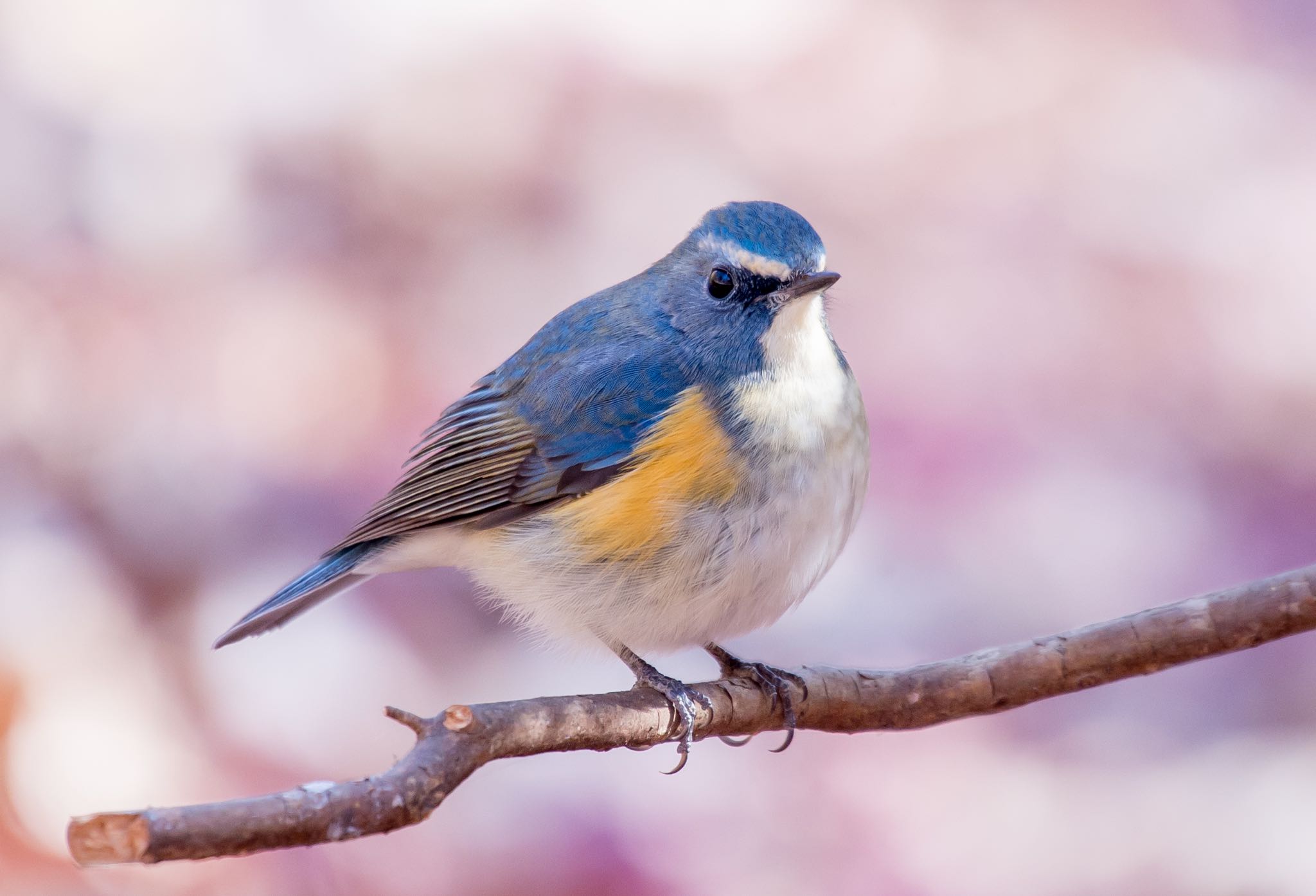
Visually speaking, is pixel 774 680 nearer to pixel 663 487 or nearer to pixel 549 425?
pixel 663 487

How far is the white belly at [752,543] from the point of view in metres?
2.02

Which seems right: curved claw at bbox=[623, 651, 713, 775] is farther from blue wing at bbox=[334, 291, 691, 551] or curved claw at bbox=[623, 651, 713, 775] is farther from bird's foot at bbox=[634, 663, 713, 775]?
blue wing at bbox=[334, 291, 691, 551]

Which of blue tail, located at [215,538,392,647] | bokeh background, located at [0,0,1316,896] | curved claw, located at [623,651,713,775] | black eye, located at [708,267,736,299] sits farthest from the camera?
bokeh background, located at [0,0,1316,896]

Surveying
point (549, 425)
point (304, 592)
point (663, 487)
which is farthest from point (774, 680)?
point (304, 592)

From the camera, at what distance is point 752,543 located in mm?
2020

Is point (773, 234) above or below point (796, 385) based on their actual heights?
above

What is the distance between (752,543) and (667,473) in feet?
0.58

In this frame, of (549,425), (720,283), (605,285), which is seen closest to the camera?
(720,283)

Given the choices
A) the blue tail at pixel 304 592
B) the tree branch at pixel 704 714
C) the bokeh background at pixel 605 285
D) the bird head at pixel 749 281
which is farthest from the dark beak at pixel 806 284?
the blue tail at pixel 304 592

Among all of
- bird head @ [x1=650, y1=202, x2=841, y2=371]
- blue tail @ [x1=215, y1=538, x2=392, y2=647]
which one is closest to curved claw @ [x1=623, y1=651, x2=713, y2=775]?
bird head @ [x1=650, y1=202, x2=841, y2=371]

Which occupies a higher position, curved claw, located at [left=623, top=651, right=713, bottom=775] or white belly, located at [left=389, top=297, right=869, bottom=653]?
white belly, located at [left=389, top=297, right=869, bottom=653]

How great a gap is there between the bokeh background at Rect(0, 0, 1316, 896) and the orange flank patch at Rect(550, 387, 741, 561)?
0.34 meters

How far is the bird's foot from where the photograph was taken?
1940mm

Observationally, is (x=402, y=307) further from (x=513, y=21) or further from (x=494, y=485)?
(x=494, y=485)
